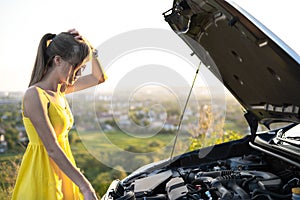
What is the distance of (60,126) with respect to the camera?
2.52 metres

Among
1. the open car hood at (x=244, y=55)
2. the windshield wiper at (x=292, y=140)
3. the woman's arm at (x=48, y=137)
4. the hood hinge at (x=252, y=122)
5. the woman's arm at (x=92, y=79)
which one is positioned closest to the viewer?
the open car hood at (x=244, y=55)

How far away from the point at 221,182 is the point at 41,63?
1123mm

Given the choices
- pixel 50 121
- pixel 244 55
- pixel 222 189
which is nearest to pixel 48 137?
pixel 50 121

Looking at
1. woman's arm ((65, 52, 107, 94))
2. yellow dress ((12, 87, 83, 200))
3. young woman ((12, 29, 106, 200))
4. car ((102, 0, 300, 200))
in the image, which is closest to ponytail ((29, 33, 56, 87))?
young woman ((12, 29, 106, 200))

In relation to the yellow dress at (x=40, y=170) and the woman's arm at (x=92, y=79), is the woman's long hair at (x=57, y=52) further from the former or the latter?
the woman's arm at (x=92, y=79)

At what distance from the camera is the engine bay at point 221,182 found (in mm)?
2246

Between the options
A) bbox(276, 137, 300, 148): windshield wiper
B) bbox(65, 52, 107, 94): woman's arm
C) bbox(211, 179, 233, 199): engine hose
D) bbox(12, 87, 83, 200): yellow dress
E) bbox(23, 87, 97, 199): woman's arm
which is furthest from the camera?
bbox(65, 52, 107, 94): woman's arm

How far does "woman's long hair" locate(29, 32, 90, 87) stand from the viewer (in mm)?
2451

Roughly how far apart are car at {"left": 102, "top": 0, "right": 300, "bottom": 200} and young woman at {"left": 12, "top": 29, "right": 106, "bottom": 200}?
31 cm

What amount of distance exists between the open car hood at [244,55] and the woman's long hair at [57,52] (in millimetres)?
597

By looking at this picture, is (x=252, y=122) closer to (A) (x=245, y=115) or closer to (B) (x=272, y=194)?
(A) (x=245, y=115)

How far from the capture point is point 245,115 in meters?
3.06

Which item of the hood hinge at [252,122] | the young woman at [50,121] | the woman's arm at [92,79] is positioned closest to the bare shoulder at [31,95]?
the young woman at [50,121]

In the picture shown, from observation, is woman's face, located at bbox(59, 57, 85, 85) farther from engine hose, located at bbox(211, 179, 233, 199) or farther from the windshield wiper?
the windshield wiper
